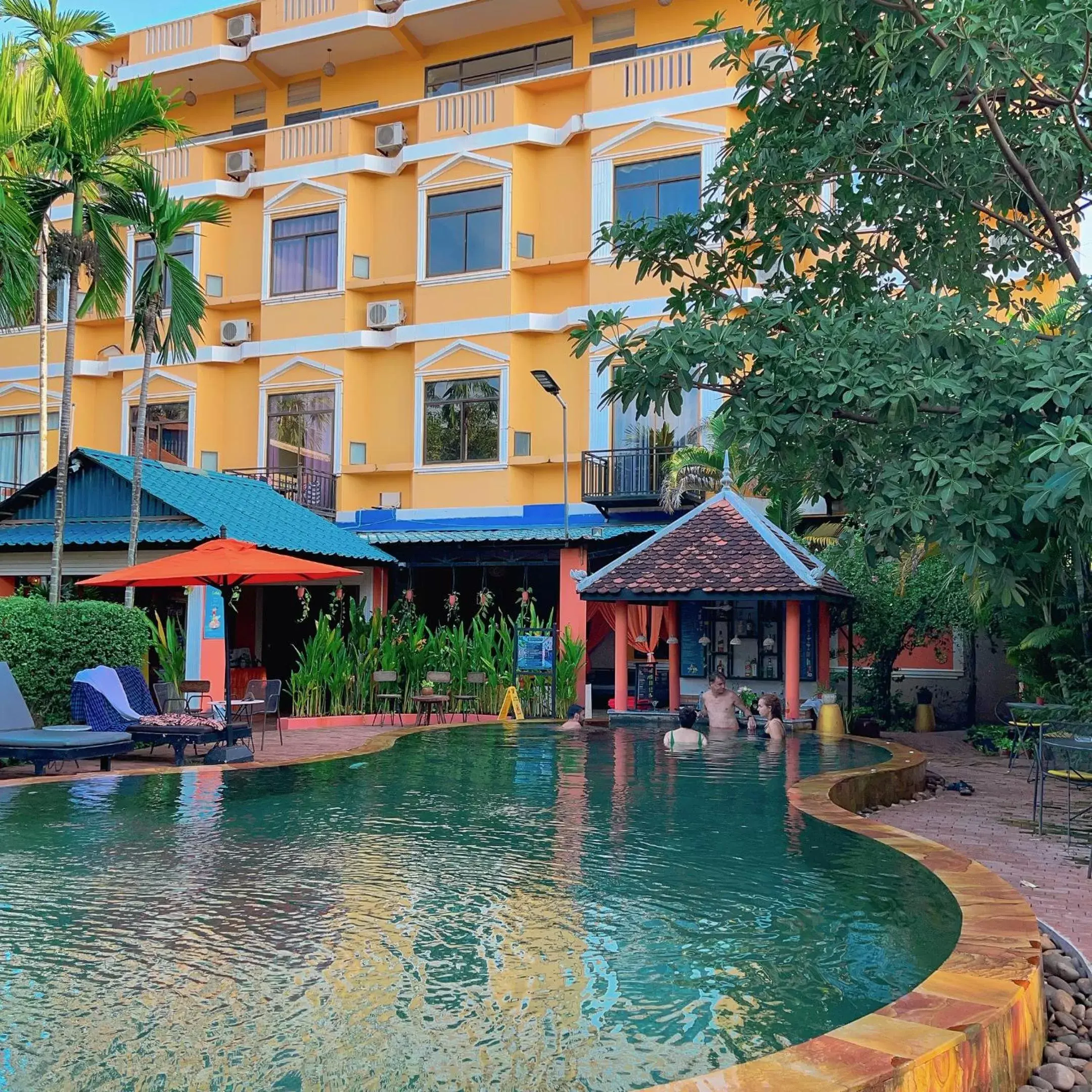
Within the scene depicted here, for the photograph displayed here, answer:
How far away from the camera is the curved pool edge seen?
3736 mm

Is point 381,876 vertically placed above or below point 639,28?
below

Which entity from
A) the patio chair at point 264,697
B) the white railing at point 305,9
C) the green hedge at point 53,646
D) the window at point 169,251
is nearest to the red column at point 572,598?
the patio chair at point 264,697

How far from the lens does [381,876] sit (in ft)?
22.9

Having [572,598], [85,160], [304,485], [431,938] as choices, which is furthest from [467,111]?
[431,938]

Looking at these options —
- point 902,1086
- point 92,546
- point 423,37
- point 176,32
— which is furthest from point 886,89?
point 176,32

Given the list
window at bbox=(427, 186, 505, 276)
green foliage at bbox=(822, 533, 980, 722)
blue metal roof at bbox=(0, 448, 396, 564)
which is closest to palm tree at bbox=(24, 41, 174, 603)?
blue metal roof at bbox=(0, 448, 396, 564)

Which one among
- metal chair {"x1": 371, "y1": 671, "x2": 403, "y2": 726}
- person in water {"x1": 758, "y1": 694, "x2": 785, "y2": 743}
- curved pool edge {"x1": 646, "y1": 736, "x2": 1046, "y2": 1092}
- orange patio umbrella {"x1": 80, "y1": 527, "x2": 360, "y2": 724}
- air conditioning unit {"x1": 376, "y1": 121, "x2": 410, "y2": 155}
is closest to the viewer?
curved pool edge {"x1": 646, "y1": 736, "x2": 1046, "y2": 1092}

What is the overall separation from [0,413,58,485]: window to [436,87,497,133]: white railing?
11355 millimetres

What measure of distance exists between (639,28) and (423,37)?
5.21m

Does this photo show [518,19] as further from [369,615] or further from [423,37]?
[369,615]

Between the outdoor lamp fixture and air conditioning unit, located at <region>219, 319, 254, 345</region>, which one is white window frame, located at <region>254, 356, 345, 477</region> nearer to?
air conditioning unit, located at <region>219, 319, 254, 345</region>

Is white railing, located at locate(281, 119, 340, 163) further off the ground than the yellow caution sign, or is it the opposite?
white railing, located at locate(281, 119, 340, 163)

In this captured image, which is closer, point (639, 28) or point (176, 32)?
point (639, 28)

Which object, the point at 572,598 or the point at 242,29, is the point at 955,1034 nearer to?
the point at 572,598
